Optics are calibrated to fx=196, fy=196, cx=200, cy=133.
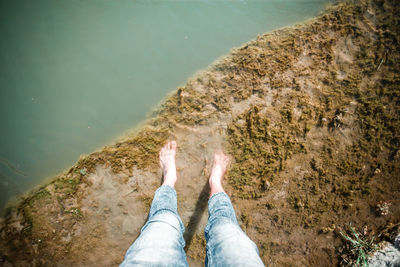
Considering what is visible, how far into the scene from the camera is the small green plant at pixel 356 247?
7.34 feet

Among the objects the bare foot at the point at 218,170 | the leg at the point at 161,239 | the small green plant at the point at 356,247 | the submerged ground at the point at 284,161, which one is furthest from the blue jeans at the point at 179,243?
the small green plant at the point at 356,247

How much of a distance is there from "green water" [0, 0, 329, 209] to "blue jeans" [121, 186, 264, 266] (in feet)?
4.13

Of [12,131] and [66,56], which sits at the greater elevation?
[66,56]

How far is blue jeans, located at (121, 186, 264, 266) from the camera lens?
4.14 feet

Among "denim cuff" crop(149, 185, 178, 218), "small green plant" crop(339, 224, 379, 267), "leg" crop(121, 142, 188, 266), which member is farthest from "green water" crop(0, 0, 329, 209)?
"small green plant" crop(339, 224, 379, 267)

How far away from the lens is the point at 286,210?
2.30 metres

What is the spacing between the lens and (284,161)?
2289 mm

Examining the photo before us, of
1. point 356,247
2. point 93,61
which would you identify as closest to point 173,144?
point 93,61

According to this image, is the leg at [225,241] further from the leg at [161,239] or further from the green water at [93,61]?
the green water at [93,61]

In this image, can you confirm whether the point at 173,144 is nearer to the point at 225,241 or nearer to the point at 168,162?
the point at 168,162

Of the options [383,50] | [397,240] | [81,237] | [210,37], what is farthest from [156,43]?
[397,240]

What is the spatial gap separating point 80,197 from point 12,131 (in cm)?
114

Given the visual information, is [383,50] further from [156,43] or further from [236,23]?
[156,43]

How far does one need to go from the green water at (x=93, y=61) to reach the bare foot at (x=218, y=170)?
102 cm
